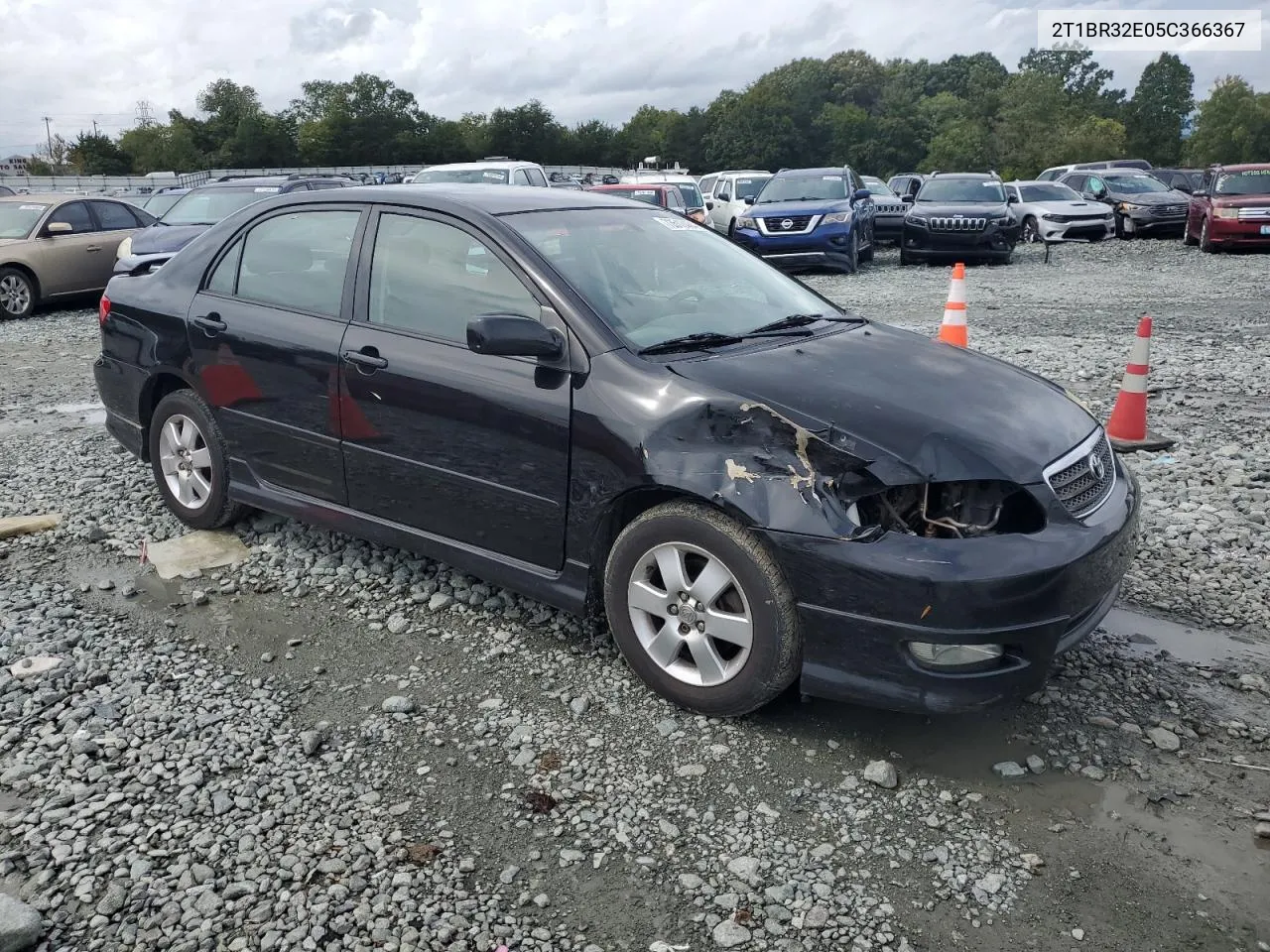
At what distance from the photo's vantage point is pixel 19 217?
44.7ft

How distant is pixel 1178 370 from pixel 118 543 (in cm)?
793

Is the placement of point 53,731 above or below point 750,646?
below

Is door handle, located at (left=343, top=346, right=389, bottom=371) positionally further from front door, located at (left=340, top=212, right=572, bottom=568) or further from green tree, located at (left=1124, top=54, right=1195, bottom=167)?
green tree, located at (left=1124, top=54, right=1195, bottom=167)

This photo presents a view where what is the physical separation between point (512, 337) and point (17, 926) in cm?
214

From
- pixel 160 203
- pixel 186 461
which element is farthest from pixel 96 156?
pixel 186 461

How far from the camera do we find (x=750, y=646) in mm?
3266

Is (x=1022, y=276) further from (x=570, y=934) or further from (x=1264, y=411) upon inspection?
(x=570, y=934)

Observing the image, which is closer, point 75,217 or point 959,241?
point 75,217

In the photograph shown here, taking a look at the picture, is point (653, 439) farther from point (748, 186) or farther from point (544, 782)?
point (748, 186)

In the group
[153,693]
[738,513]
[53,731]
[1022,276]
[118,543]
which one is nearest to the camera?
[738,513]

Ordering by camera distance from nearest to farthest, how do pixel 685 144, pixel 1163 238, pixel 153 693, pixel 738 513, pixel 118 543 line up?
1. pixel 738 513
2. pixel 153 693
3. pixel 118 543
4. pixel 1163 238
5. pixel 685 144

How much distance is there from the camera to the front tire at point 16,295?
13125 mm

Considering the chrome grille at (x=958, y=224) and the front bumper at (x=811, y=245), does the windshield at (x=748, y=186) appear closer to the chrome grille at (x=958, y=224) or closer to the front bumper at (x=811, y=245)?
the chrome grille at (x=958, y=224)

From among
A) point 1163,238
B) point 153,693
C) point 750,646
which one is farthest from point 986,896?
point 1163,238
